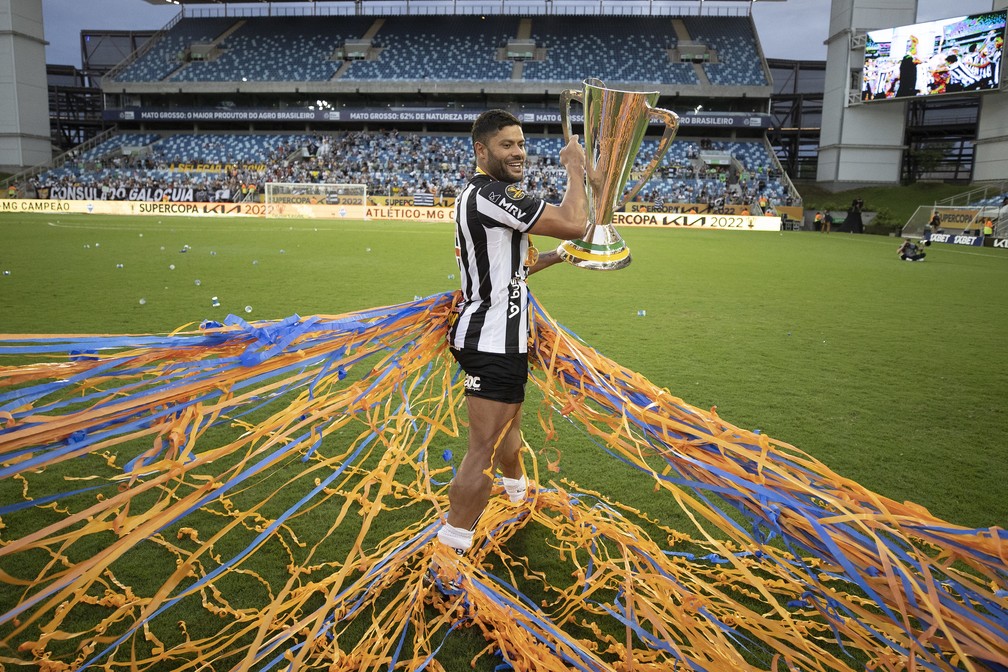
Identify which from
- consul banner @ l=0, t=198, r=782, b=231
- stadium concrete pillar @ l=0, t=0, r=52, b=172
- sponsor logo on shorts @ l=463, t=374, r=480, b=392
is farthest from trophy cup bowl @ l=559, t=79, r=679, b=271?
stadium concrete pillar @ l=0, t=0, r=52, b=172

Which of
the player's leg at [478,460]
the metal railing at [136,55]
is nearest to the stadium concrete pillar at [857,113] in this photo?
the player's leg at [478,460]

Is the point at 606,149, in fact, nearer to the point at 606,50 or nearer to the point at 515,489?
the point at 515,489

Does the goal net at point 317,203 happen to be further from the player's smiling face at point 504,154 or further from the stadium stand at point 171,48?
the player's smiling face at point 504,154

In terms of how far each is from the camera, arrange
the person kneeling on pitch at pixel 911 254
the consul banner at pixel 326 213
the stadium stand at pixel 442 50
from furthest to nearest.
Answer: the stadium stand at pixel 442 50, the consul banner at pixel 326 213, the person kneeling on pitch at pixel 911 254

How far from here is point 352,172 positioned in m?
40.2

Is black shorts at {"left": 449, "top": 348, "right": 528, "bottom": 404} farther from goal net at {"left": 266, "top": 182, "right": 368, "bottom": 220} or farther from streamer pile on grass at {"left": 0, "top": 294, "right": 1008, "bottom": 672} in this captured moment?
goal net at {"left": 266, "top": 182, "right": 368, "bottom": 220}

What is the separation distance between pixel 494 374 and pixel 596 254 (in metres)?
0.69

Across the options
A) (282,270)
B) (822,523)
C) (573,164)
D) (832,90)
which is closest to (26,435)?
(573,164)

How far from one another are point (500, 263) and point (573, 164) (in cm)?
49

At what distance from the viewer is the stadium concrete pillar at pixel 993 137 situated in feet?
103

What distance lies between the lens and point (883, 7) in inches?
1412

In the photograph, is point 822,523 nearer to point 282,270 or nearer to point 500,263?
point 500,263

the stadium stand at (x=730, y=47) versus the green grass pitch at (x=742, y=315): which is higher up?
the stadium stand at (x=730, y=47)

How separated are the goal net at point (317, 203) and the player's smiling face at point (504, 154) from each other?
97.3ft
